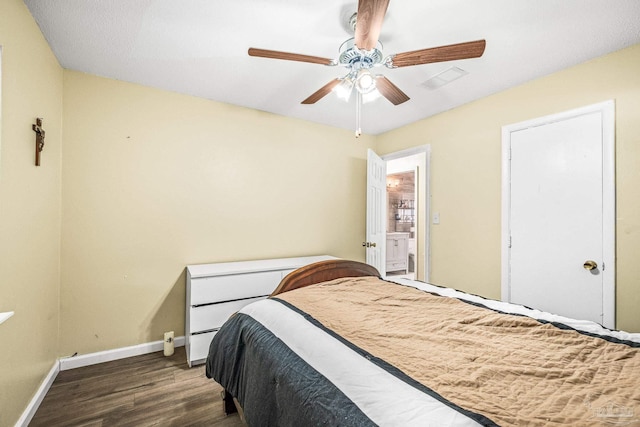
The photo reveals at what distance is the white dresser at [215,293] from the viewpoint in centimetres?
234

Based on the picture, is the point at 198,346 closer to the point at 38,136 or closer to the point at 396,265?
the point at 38,136

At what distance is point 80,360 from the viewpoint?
2.29 metres

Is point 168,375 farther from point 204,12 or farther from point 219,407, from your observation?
point 204,12

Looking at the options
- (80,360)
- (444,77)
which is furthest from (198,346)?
(444,77)

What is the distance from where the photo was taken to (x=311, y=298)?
170 cm

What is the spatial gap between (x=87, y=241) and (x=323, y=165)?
247 centimetres

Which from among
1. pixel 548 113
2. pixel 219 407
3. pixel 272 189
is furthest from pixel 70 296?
pixel 548 113

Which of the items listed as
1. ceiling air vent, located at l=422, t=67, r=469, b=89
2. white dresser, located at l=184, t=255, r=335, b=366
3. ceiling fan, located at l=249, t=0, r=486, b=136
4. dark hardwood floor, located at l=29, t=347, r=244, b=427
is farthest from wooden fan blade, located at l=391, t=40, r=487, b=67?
dark hardwood floor, located at l=29, t=347, r=244, b=427

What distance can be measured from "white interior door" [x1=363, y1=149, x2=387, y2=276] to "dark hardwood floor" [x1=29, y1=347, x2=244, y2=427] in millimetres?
2195

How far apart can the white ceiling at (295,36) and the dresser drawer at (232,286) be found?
171 cm

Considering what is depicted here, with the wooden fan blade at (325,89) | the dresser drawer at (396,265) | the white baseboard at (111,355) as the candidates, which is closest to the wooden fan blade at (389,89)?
the wooden fan blade at (325,89)

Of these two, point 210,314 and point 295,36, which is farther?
point 210,314

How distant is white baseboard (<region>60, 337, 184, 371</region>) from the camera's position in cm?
225

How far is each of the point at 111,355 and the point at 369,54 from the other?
10.0 ft
